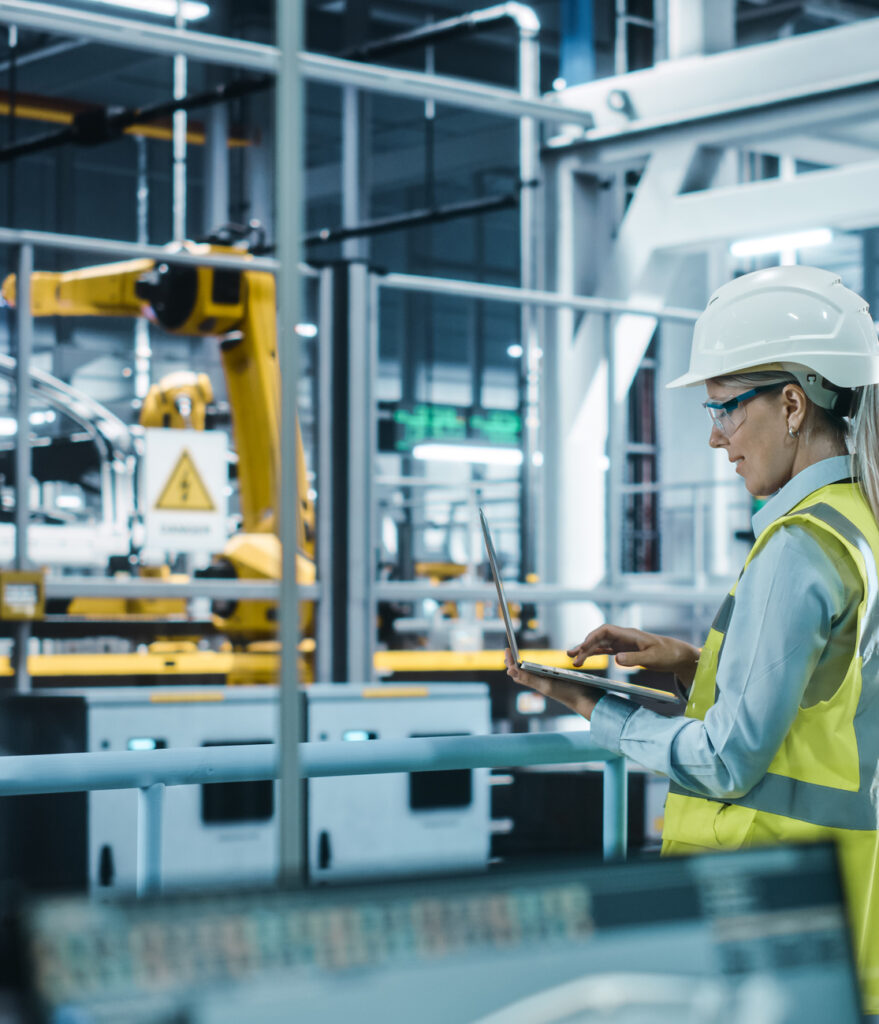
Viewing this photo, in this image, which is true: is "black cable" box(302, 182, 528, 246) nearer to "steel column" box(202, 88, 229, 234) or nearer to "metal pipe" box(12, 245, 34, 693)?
"metal pipe" box(12, 245, 34, 693)

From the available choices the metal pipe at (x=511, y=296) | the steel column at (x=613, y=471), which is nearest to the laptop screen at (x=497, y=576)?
the metal pipe at (x=511, y=296)

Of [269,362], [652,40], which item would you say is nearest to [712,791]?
[269,362]

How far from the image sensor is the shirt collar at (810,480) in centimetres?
151

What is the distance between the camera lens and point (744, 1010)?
32.3 inches

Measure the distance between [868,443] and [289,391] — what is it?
79 centimetres

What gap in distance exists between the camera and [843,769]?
4.63ft

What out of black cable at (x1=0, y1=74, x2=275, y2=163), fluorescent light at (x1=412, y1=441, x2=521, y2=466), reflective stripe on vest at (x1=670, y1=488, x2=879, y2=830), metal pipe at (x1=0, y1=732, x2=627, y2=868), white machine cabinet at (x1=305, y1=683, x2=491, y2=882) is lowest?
white machine cabinet at (x1=305, y1=683, x2=491, y2=882)

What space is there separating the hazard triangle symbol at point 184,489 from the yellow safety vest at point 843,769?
4.33m

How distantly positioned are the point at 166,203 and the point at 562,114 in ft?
45.3

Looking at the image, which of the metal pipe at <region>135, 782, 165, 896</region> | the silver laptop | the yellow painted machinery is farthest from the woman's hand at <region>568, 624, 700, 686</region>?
the yellow painted machinery

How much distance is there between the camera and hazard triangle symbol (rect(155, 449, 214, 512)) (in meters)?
5.54

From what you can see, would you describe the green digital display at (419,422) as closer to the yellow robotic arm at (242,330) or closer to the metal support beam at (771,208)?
the yellow robotic arm at (242,330)

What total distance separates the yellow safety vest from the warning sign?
429 centimetres

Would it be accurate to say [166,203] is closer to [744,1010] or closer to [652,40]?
[652,40]
